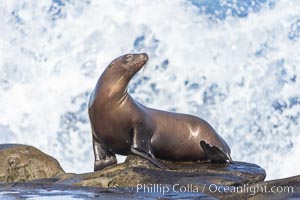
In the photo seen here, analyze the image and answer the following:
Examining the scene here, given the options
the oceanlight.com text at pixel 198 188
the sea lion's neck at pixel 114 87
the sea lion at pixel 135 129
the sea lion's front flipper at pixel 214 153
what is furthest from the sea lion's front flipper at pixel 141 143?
the oceanlight.com text at pixel 198 188

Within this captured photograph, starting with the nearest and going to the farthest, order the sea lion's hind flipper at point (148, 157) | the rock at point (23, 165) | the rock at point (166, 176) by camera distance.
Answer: the rock at point (166, 176) → the sea lion's hind flipper at point (148, 157) → the rock at point (23, 165)

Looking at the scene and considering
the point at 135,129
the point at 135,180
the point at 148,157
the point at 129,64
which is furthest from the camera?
the point at 129,64

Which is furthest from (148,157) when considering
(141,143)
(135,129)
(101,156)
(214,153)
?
(214,153)

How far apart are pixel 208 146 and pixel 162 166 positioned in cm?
94

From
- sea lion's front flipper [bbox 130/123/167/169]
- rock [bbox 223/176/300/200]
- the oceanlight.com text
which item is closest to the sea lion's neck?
sea lion's front flipper [bbox 130/123/167/169]

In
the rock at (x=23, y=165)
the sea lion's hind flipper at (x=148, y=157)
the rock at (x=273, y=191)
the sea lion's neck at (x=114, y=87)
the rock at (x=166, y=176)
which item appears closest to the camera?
the rock at (x=273, y=191)

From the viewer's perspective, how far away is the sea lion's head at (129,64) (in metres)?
10.4

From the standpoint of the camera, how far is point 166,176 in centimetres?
853

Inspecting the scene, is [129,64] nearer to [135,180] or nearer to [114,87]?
[114,87]

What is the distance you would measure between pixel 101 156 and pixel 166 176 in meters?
1.70

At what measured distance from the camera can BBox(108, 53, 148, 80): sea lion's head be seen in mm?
10438

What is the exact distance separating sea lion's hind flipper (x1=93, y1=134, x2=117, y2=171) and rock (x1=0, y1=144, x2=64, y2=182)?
56cm

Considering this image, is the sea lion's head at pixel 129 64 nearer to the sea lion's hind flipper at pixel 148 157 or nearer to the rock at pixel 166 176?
the sea lion's hind flipper at pixel 148 157

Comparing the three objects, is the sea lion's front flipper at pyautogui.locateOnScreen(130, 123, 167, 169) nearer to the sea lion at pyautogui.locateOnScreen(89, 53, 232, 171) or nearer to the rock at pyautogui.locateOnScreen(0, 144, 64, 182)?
the sea lion at pyautogui.locateOnScreen(89, 53, 232, 171)
